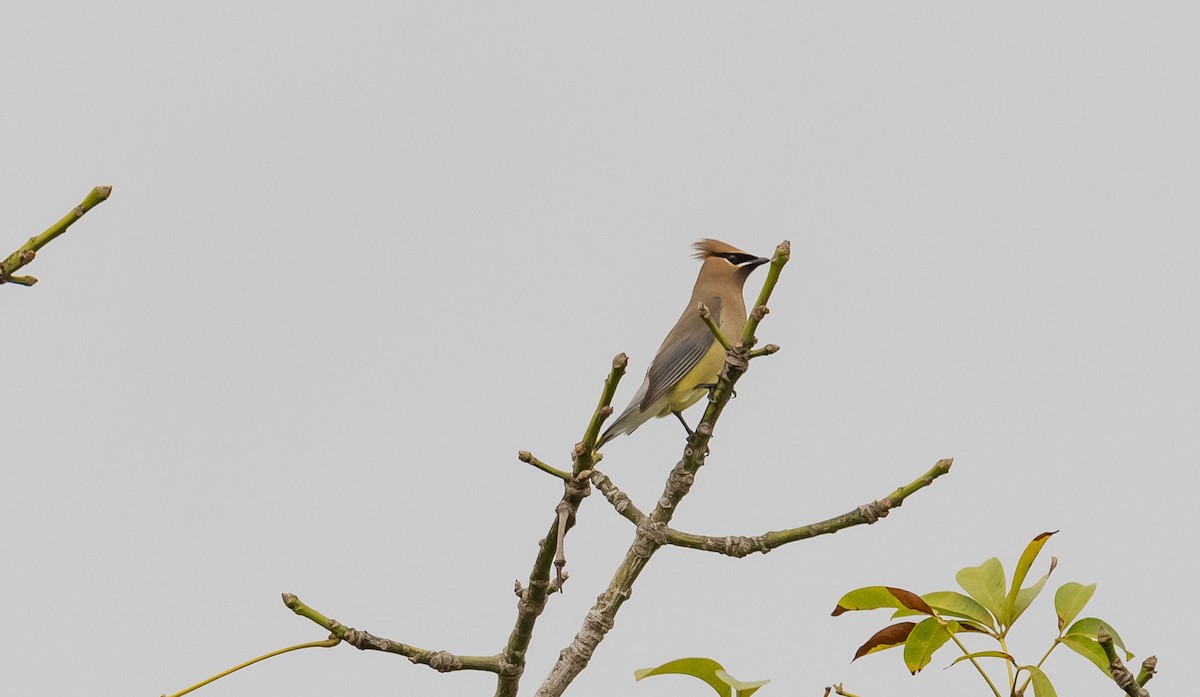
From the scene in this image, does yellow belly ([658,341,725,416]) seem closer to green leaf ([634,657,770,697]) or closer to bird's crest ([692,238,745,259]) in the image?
bird's crest ([692,238,745,259])

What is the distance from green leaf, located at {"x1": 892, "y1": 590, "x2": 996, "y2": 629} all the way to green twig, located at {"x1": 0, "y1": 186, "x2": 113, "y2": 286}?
151cm

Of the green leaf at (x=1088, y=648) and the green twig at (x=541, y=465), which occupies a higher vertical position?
the green twig at (x=541, y=465)

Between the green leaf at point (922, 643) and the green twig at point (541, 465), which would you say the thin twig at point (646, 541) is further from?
the green leaf at point (922, 643)

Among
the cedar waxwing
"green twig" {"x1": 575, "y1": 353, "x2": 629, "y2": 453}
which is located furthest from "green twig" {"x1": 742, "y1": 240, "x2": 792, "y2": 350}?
the cedar waxwing

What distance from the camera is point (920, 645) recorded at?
2.33 meters

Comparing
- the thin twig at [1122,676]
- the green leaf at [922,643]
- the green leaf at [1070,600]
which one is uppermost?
the green leaf at [1070,600]

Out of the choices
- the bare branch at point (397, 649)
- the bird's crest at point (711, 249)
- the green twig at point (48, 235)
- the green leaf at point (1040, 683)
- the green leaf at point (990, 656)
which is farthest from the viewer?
the bird's crest at point (711, 249)

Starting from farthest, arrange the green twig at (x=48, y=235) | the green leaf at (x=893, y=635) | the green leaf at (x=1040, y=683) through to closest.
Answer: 1. the green leaf at (x=893, y=635)
2. the green leaf at (x=1040, y=683)
3. the green twig at (x=48, y=235)

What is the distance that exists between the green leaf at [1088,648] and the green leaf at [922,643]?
0.66 feet

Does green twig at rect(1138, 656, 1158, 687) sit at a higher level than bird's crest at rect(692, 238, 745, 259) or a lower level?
lower

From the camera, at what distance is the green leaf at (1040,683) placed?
6.99 ft

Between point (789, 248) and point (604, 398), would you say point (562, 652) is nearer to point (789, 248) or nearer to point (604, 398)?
point (604, 398)

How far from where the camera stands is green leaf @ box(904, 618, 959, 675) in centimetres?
233

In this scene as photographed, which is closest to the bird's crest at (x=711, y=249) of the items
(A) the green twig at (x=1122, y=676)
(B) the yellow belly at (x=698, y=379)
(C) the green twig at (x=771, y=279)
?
(B) the yellow belly at (x=698, y=379)
